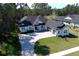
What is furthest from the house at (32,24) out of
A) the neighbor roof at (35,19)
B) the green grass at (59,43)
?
the green grass at (59,43)

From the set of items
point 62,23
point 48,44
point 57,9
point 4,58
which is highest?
point 57,9

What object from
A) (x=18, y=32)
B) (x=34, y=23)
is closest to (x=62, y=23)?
(x=34, y=23)

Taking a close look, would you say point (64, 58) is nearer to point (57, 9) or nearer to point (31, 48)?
point (31, 48)

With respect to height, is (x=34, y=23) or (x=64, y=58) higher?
(x=34, y=23)

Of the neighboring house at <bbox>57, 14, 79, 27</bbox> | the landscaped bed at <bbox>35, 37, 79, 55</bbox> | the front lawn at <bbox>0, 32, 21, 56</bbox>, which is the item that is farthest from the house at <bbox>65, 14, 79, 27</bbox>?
the front lawn at <bbox>0, 32, 21, 56</bbox>

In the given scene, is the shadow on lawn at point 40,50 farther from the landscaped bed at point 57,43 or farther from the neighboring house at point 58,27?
the neighboring house at point 58,27

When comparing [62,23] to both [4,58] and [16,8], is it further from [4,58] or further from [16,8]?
[4,58]

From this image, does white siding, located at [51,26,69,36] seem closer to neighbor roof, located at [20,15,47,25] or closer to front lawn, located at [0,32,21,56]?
neighbor roof, located at [20,15,47,25]
